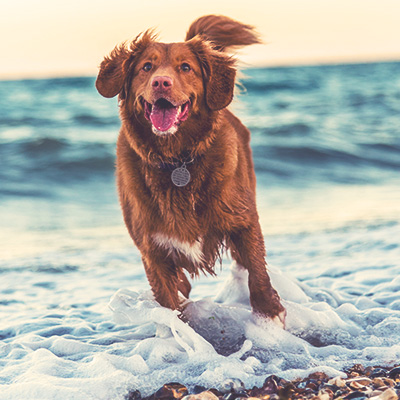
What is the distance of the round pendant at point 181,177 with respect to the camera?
146 inches

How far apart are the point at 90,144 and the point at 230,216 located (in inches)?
425

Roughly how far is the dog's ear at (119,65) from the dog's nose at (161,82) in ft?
1.39

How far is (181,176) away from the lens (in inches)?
146

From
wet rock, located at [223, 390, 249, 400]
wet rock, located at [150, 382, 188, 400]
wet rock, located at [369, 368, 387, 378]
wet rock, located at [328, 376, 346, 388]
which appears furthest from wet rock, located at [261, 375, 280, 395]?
wet rock, located at [369, 368, 387, 378]

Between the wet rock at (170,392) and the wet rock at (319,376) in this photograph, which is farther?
the wet rock at (319,376)

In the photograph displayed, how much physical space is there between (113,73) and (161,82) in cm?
54

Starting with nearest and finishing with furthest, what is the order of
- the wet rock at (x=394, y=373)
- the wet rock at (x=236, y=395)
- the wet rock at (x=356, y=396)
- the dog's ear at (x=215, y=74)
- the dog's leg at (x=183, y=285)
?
the wet rock at (x=356, y=396) < the wet rock at (x=236, y=395) < the wet rock at (x=394, y=373) < the dog's ear at (x=215, y=74) < the dog's leg at (x=183, y=285)

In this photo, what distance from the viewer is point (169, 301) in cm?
400

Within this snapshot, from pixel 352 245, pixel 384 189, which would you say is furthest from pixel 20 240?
pixel 384 189

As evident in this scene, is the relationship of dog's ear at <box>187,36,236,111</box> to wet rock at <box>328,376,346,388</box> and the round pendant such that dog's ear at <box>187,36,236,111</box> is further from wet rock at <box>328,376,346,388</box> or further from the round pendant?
wet rock at <box>328,376,346,388</box>

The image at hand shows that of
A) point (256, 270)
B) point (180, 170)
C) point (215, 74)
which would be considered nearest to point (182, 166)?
point (180, 170)

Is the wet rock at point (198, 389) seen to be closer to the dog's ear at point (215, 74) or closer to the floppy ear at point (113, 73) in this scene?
the dog's ear at point (215, 74)

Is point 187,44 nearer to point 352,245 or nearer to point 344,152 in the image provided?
point 352,245

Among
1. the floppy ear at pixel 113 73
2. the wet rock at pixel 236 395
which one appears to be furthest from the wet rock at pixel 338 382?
the floppy ear at pixel 113 73
